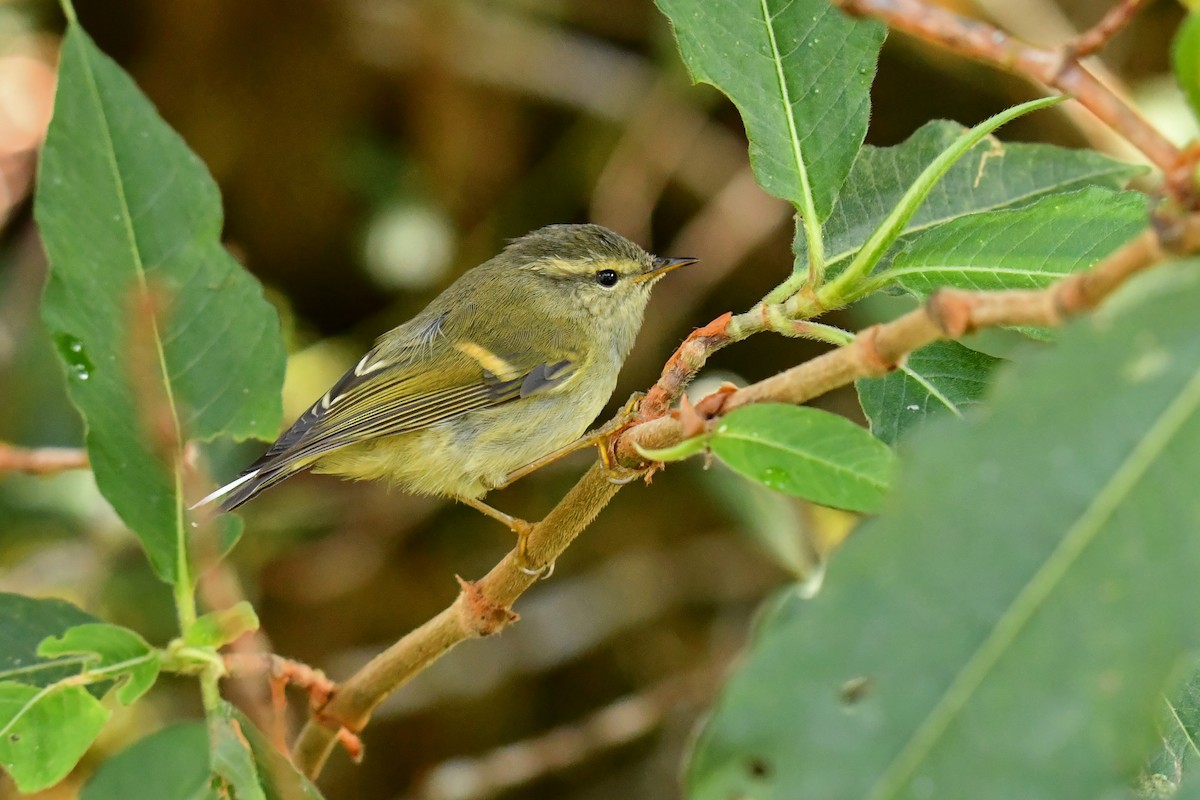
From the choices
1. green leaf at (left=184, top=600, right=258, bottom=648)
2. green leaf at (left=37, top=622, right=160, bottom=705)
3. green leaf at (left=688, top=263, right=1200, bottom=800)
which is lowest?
green leaf at (left=37, top=622, right=160, bottom=705)

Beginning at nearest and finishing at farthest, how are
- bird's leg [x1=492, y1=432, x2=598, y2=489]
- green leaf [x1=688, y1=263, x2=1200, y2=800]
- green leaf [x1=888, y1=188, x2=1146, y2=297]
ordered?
green leaf [x1=688, y1=263, x2=1200, y2=800] → green leaf [x1=888, y1=188, x2=1146, y2=297] → bird's leg [x1=492, y1=432, x2=598, y2=489]

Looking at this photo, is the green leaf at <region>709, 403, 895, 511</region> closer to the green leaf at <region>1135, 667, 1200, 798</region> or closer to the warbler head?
the green leaf at <region>1135, 667, 1200, 798</region>

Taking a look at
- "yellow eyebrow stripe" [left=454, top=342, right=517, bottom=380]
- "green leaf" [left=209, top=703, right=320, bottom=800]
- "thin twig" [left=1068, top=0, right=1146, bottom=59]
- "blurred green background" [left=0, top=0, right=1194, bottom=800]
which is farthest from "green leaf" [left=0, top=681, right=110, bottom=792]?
"blurred green background" [left=0, top=0, right=1194, bottom=800]

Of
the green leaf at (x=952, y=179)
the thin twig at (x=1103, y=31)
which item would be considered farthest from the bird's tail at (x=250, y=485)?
the thin twig at (x=1103, y=31)

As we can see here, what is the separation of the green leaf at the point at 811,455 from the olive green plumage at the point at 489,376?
188cm

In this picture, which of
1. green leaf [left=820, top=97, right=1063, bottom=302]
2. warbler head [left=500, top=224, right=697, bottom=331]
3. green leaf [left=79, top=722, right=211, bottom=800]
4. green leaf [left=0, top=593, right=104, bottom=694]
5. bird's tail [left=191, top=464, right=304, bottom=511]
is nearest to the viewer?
green leaf [left=820, top=97, right=1063, bottom=302]

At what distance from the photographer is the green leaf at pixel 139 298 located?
1656mm

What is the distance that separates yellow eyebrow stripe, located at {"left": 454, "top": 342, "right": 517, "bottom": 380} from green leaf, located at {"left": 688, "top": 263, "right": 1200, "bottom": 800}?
2.49 metres

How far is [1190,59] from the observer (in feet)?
3.15

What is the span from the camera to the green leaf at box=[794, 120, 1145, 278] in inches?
68.8

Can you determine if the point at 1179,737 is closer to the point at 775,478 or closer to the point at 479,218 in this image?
the point at 775,478

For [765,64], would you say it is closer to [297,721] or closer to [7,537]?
[7,537]

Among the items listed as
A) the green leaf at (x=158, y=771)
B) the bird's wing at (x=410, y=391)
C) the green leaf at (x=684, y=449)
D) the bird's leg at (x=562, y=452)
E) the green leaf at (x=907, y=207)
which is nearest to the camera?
the green leaf at (x=684, y=449)

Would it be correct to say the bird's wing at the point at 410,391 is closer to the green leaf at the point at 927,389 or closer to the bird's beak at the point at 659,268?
the bird's beak at the point at 659,268
